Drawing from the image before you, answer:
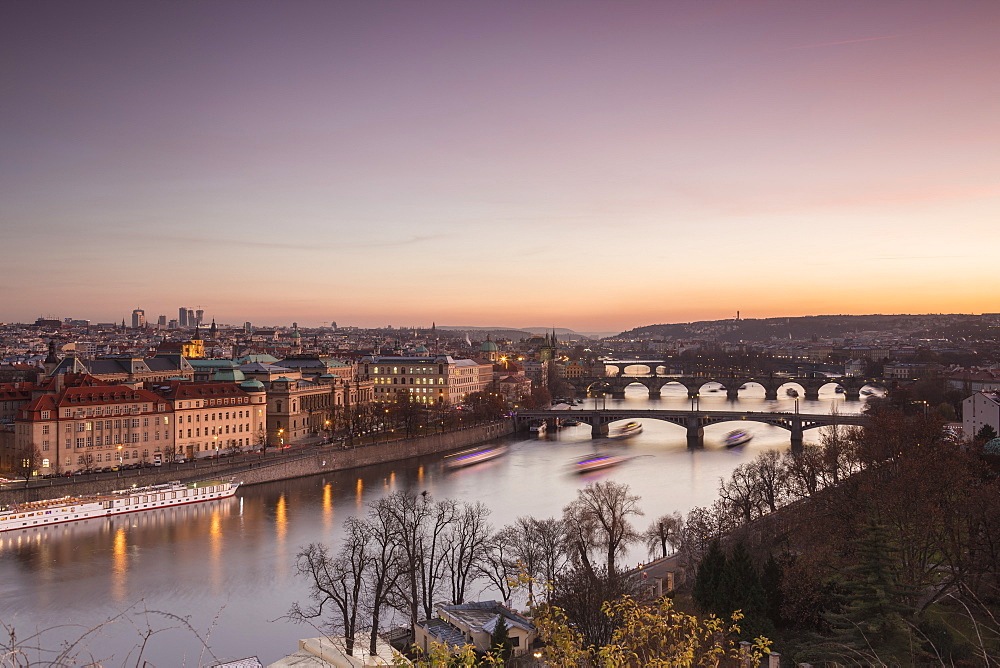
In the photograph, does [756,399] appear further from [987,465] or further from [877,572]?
[877,572]

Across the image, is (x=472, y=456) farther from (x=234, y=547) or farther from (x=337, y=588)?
(x=337, y=588)

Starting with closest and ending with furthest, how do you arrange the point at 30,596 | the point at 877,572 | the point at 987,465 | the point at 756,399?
the point at 877,572
the point at 30,596
the point at 987,465
the point at 756,399

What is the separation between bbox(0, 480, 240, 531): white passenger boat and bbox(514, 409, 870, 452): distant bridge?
21.3m

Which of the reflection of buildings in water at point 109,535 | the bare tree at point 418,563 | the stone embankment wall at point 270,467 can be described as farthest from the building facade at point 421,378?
the bare tree at point 418,563

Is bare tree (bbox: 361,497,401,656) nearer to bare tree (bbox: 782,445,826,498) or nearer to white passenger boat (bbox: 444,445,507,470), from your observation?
bare tree (bbox: 782,445,826,498)

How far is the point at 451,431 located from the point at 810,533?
83.2 feet

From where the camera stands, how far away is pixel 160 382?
110ft

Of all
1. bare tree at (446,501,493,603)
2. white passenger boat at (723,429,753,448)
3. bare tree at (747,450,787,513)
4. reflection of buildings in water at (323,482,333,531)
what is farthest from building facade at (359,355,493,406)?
bare tree at (446,501,493,603)

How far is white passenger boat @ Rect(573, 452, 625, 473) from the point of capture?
30.9 metres

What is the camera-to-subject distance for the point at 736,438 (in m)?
39.4

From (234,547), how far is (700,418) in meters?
25.5

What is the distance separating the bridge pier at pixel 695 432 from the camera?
123 feet

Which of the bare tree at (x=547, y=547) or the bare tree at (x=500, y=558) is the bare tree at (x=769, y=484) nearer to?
the bare tree at (x=547, y=547)

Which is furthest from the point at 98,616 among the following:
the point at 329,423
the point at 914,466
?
the point at 329,423
